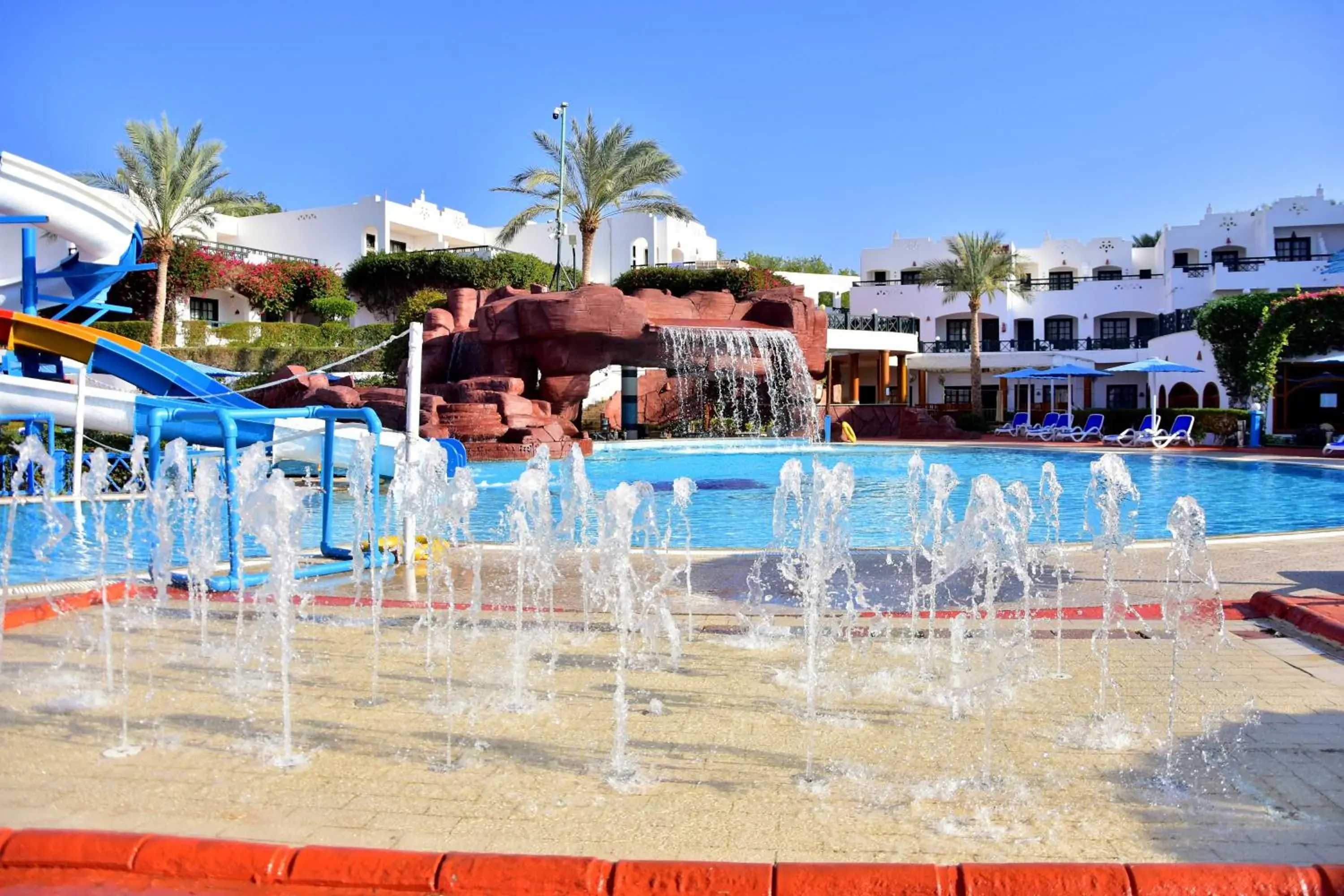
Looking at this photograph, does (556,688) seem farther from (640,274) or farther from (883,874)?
(640,274)

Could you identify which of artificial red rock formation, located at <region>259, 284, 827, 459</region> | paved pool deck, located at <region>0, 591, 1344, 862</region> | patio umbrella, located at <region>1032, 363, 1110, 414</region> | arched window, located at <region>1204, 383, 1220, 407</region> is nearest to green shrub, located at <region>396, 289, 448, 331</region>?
artificial red rock formation, located at <region>259, 284, 827, 459</region>

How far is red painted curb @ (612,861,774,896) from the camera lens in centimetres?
278

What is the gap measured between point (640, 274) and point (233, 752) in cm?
3654

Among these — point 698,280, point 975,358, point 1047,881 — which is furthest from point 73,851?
point 975,358

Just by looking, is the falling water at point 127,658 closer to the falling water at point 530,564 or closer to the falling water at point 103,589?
the falling water at point 103,589

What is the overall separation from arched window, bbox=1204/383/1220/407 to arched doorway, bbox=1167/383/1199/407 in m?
1.85

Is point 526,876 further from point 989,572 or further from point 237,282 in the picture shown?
point 237,282

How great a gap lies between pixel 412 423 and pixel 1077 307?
43715 mm

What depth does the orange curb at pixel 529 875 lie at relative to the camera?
2756 millimetres

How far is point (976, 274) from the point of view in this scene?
129ft

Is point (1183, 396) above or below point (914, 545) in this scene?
above

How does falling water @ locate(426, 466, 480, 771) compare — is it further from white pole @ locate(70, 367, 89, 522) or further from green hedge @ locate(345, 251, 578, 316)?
green hedge @ locate(345, 251, 578, 316)

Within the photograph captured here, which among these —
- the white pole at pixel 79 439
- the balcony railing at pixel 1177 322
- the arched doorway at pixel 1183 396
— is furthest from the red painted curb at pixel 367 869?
the arched doorway at pixel 1183 396

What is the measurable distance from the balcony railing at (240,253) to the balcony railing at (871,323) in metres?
23.1
